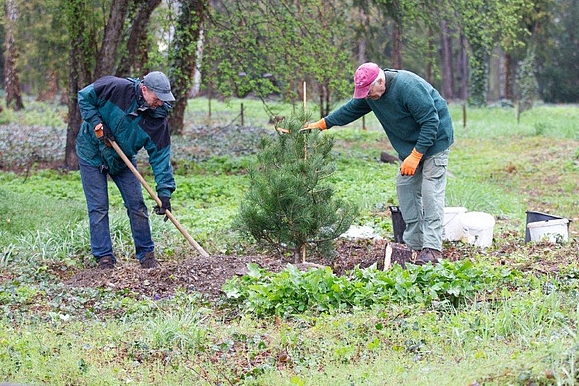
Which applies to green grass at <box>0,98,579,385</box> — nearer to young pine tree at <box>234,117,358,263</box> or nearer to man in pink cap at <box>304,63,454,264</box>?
man in pink cap at <box>304,63,454,264</box>

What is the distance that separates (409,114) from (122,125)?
2609 millimetres

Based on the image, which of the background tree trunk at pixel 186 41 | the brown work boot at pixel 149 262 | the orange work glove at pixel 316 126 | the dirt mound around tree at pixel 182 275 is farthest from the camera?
the background tree trunk at pixel 186 41

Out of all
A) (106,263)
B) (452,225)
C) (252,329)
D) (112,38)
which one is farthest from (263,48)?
(252,329)

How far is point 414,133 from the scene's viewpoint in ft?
24.8

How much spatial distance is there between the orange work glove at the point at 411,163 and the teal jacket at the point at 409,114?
66 millimetres

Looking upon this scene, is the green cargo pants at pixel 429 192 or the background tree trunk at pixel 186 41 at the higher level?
the background tree trunk at pixel 186 41

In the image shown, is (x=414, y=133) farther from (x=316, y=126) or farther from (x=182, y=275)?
(x=182, y=275)

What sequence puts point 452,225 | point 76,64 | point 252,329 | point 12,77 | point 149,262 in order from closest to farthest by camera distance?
point 252,329 < point 149,262 < point 452,225 < point 76,64 < point 12,77

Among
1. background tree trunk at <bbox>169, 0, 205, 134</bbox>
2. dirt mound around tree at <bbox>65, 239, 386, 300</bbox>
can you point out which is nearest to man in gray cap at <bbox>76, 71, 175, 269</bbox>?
dirt mound around tree at <bbox>65, 239, 386, 300</bbox>

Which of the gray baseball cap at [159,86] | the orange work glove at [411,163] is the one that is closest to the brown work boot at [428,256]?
the orange work glove at [411,163]

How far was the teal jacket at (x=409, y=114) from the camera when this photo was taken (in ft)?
23.8

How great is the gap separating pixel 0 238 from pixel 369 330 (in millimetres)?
4948

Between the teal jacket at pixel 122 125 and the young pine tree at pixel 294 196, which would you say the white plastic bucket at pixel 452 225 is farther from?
the teal jacket at pixel 122 125

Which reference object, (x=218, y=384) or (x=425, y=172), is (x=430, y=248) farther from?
(x=218, y=384)
